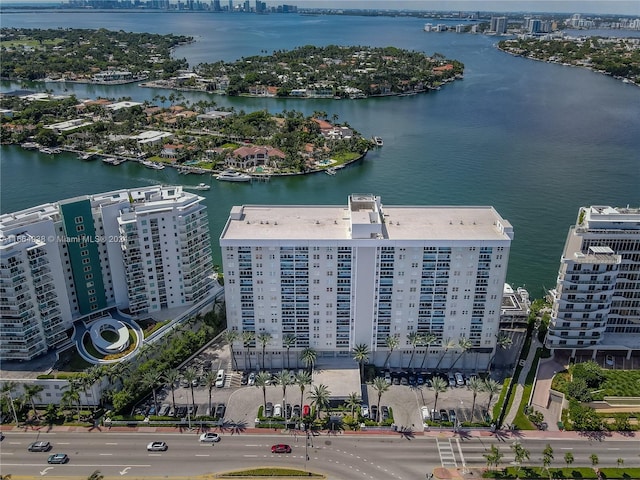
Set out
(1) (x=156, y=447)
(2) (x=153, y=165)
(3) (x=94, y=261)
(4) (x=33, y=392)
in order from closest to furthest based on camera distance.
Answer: (1) (x=156, y=447) → (4) (x=33, y=392) → (3) (x=94, y=261) → (2) (x=153, y=165)

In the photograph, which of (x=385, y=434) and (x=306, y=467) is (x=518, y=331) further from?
(x=306, y=467)

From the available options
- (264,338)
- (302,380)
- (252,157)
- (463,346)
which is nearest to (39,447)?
(264,338)

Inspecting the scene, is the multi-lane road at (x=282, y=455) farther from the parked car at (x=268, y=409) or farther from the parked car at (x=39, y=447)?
the parked car at (x=268, y=409)

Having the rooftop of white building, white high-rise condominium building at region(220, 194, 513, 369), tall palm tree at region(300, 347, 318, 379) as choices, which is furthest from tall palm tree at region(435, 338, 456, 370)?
tall palm tree at region(300, 347, 318, 379)

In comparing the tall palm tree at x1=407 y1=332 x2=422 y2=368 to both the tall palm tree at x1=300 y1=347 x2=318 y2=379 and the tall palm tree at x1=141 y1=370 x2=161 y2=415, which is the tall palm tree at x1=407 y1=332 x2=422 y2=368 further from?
the tall palm tree at x1=141 y1=370 x2=161 y2=415

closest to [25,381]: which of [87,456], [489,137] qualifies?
[87,456]

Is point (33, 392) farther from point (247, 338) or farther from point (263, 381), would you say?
point (263, 381)
